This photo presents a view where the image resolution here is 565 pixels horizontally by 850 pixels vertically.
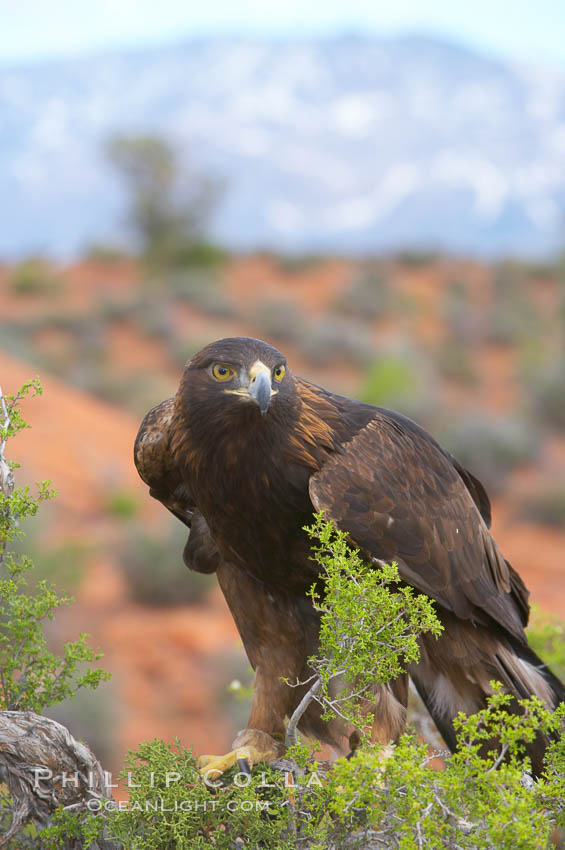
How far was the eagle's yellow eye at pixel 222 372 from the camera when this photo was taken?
3.56m

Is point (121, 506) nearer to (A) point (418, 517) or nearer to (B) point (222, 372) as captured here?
Result: (A) point (418, 517)

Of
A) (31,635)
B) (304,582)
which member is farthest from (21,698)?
(304,582)

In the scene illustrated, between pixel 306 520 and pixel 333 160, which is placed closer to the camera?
pixel 306 520

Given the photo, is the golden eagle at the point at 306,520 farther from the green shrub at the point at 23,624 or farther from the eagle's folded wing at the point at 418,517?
the green shrub at the point at 23,624

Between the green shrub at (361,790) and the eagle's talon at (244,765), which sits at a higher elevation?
the eagle's talon at (244,765)

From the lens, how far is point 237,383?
3525 millimetres

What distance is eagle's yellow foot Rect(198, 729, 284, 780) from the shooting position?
3.94 m

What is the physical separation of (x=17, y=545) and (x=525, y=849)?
8.24m

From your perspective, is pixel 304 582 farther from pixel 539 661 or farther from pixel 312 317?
pixel 312 317

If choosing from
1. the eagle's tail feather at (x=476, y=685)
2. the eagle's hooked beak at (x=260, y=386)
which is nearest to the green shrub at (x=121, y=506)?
the eagle's tail feather at (x=476, y=685)

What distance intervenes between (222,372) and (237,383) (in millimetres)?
102

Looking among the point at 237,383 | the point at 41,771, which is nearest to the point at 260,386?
the point at 237,383

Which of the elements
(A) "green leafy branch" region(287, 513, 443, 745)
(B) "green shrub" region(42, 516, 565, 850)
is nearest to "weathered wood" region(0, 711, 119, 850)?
(B) "green shrub" region(42, 516, 565, 850)

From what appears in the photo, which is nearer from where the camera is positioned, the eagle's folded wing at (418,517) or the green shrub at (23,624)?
the green shrub at (23,624)
